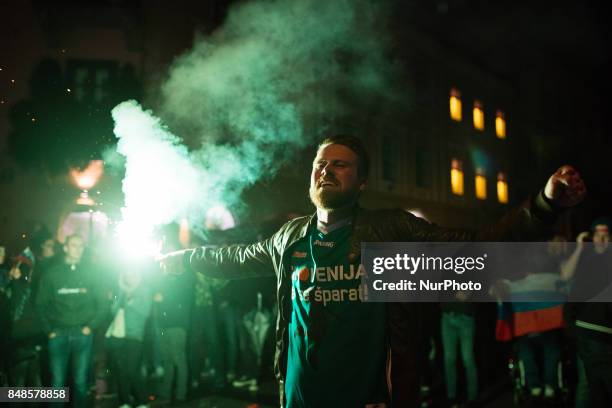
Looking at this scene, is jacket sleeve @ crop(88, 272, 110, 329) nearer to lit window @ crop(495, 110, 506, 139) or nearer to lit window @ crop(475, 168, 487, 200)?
lit window @ crop(475, 168, 487, 200)

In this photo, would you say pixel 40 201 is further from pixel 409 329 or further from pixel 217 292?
pixel 409 329

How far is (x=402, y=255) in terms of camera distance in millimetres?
2732

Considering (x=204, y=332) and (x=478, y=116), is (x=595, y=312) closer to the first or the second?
(x=204, y=332)

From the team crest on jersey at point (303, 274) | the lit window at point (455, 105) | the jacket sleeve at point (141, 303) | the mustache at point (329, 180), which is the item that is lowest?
the jacket sleeve at point (141, 303)

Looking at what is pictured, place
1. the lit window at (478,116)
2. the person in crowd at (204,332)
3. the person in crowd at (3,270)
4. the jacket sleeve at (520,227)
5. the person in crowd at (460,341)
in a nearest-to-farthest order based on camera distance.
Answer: the jacket sleeve at (520,227), the person in crowd at (3,270), the person in crowd at (460,341), the person in crowd at (204,332), the lit window at (478,116)

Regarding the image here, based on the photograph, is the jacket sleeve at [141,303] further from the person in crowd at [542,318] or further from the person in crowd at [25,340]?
the person in crowd at [542,318]

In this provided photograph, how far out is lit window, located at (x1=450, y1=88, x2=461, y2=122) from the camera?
84.4ft

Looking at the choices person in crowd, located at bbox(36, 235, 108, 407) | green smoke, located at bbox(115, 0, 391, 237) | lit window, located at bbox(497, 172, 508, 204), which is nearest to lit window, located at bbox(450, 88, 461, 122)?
lit window, located at bbox(497, 172, 508, 204)

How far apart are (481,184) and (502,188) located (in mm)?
2472

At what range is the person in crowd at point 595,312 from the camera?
4.68 metres

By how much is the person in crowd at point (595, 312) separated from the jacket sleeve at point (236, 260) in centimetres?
335

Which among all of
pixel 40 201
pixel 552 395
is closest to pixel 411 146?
pixel 40 201

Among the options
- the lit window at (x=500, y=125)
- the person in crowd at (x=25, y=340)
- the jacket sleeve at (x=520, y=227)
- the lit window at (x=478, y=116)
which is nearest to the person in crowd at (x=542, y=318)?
the jacket sleeve at (x=520, y=227)

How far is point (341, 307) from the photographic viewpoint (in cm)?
266
